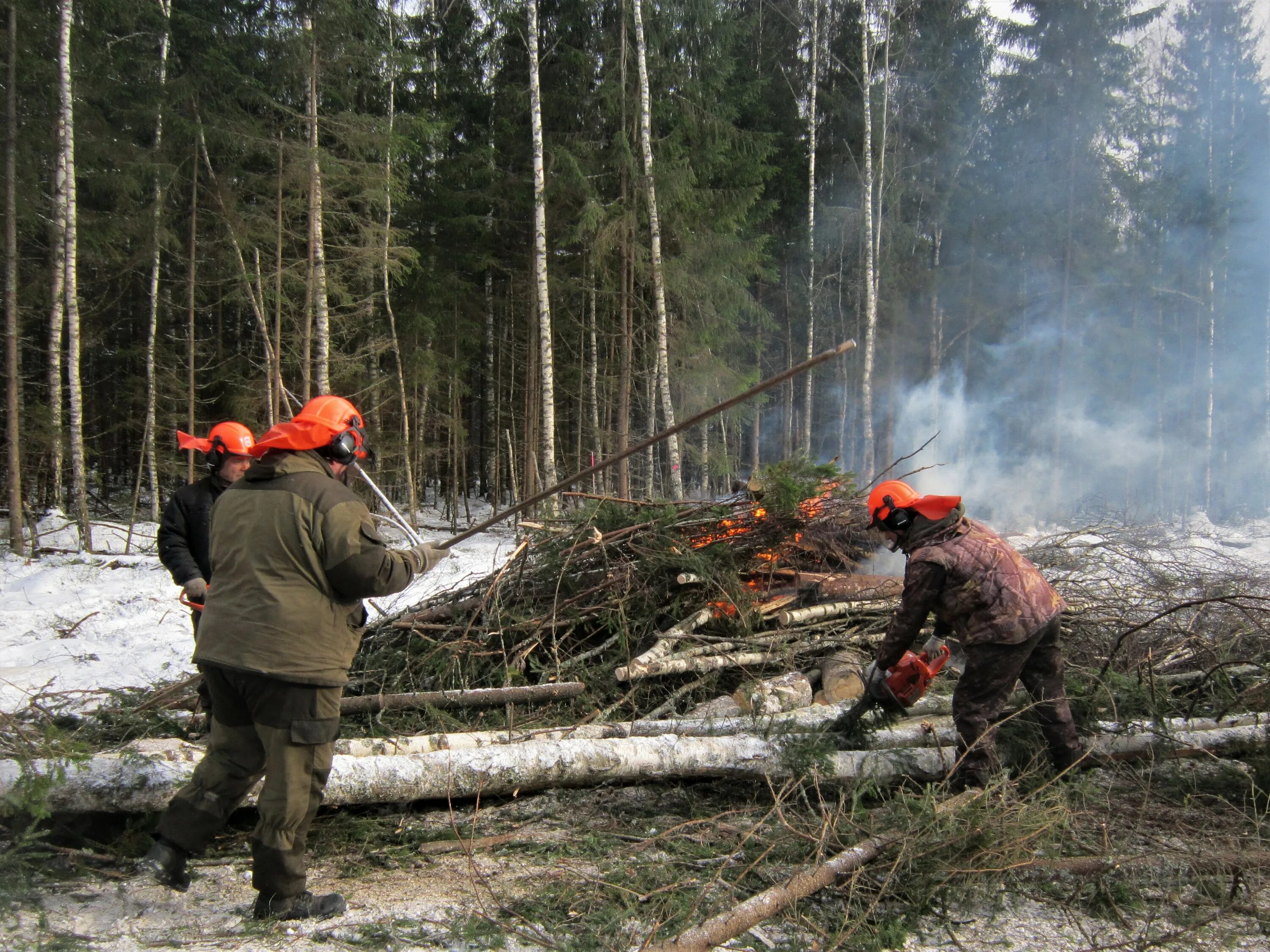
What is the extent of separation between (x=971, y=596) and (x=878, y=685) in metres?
0.66

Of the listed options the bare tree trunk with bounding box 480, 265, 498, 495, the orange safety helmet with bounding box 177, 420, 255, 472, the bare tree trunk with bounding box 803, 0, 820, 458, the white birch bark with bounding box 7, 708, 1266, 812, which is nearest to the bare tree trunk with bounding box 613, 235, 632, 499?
the bare tree trunk with bounding box 480, 265, 498, 495

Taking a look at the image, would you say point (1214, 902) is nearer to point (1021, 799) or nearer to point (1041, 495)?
point (1021, 799)

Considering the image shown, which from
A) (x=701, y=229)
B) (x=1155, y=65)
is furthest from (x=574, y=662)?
(x=1155, y=65)

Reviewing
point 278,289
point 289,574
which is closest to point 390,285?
point 278,289

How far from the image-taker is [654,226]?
15281 millimetres

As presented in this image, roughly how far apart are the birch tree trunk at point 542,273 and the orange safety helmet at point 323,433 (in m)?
9.89

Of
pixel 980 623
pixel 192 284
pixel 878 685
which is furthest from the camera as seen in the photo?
pixel 192 284

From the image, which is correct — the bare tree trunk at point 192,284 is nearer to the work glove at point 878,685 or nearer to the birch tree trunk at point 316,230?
the birch tree trunk at point 316,230

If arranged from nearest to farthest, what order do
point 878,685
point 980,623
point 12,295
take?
point 980,623
point 878,685
point 12,295

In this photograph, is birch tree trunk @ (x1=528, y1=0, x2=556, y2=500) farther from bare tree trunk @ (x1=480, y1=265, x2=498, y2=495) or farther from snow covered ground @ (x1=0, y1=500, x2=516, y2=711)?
bare tree trunk @ (x1=480, y1=265, x2=498, y2=495)

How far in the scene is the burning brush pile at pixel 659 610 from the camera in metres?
5.32

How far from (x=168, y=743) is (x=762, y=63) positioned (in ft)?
85.1

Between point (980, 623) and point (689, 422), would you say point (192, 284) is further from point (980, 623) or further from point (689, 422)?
point (980, 623)

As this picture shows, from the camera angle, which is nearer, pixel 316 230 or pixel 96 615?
pixel 96 615
